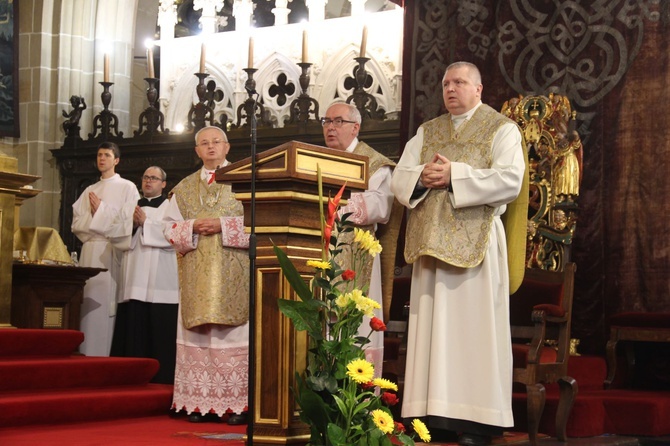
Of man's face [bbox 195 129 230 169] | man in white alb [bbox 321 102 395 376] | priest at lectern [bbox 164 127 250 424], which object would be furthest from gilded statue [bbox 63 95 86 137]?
man in white alb [bbox 321 102 395 376]

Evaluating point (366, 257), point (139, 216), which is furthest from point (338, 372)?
point (139, 216)

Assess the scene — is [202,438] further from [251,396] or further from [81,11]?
[81,11]

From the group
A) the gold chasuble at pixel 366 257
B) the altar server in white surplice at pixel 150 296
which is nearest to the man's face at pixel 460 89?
the gold chasuble at pixel 366 257

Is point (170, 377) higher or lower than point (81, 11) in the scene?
lower

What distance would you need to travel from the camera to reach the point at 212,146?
687 centimetres

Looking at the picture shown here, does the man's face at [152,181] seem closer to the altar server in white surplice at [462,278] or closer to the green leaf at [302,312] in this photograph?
the altar server in white surplice at [462,278]

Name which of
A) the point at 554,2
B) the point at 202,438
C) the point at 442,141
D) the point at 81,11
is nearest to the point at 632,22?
the point at 554,2

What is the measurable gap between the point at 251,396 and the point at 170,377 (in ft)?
14.7

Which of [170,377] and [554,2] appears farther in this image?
[170,377]

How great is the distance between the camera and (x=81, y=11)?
1294cm

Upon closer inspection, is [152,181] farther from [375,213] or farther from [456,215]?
[456,215]

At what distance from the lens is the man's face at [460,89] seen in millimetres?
5832

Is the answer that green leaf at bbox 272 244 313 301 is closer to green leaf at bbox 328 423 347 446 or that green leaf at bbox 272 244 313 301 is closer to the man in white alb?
green leaf at bbox 328 423 347 446

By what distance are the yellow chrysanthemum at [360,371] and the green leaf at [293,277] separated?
12.7 inches
